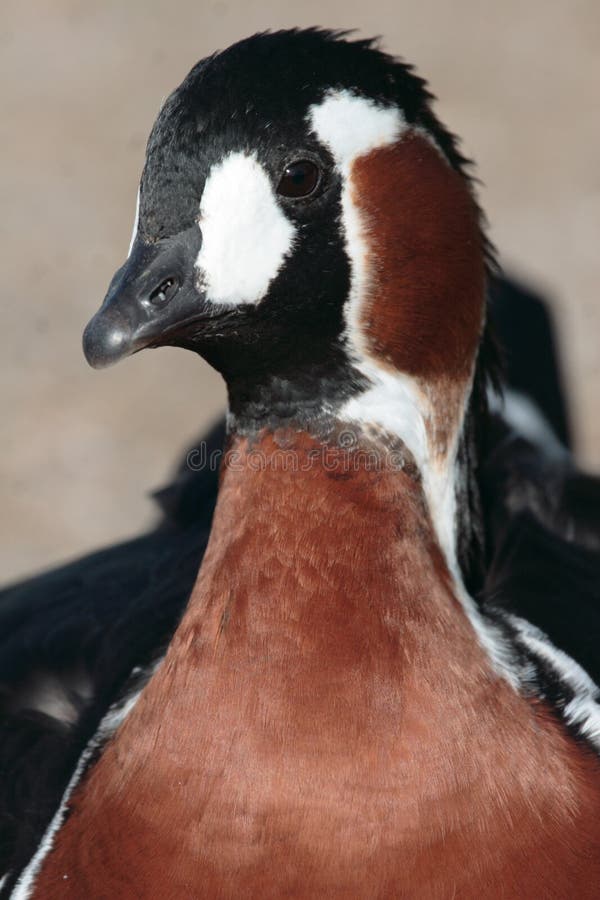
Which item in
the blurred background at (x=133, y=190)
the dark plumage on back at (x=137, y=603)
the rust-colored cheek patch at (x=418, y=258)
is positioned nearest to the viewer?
the rust-colored cheek patch at (x=418, y=258)

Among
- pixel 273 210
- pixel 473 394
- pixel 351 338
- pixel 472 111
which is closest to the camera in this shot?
pixel 273 210

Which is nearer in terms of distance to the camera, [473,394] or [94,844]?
[94,844]

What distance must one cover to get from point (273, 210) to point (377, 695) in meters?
0.69

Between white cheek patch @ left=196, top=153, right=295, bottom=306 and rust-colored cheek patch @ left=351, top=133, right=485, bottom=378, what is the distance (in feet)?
0.50

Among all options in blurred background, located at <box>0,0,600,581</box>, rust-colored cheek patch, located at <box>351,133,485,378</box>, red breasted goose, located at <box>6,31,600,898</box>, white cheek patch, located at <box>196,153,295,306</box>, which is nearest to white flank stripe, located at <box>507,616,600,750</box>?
red breasted goose, located at <box>6,31,600,898</box>

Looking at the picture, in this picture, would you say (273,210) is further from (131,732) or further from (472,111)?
(472,111)

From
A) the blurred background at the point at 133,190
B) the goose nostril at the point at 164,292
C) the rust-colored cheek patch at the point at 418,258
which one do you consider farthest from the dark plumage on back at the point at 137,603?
the blurred background at the point at 133,190

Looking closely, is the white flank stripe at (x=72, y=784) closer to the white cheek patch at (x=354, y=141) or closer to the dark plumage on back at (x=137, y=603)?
the dark plumage on back at (x=137, y=603)

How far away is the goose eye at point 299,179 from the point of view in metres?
1.86

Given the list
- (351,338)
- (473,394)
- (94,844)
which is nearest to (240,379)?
(351,338)

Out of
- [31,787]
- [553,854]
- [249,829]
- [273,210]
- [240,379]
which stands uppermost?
[273,210]

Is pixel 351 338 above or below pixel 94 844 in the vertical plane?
above

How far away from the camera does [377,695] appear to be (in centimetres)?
193

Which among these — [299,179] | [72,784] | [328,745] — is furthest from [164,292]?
[72,784]
